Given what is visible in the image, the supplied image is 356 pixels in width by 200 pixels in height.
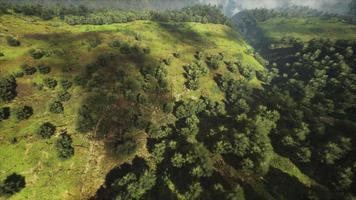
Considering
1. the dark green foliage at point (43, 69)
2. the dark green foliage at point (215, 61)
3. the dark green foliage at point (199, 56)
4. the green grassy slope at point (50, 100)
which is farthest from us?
the dark green foliage at point (199, 56)

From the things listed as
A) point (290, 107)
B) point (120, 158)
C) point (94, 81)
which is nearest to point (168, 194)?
point (120, 158)

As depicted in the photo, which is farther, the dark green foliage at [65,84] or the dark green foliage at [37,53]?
the dark green foliage at [37,53]

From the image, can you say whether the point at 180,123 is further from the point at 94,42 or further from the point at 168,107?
the point at 94,42

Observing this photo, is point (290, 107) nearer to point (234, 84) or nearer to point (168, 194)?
point (234, 84)

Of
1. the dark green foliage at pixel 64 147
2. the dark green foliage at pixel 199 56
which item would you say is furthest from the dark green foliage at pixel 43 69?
the dark green foliage at pixel 199 56

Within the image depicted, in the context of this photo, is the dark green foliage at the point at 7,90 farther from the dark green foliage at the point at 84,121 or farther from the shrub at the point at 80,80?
the dark green foliage at the point at 84,121

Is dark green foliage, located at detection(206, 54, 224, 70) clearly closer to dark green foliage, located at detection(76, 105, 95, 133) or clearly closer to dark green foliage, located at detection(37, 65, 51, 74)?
dark green foliage, located at detection(76, 105, 95, 133)

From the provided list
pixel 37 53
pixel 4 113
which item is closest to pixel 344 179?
pixel 4 113
